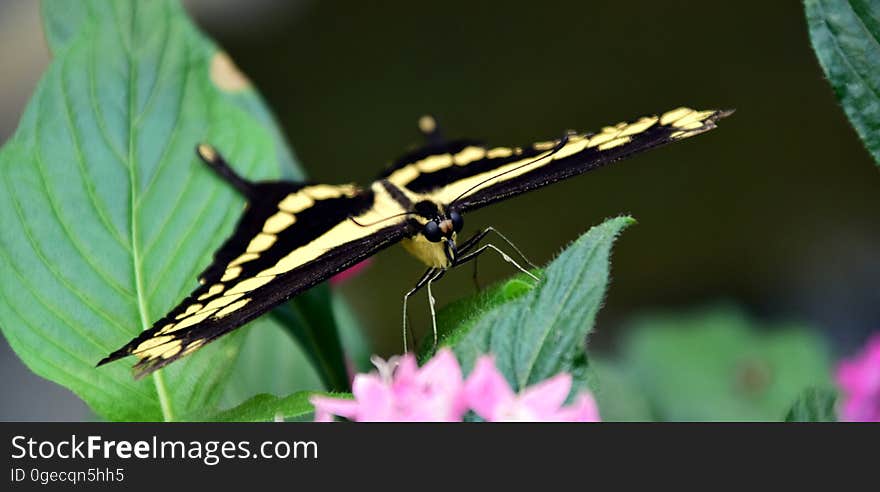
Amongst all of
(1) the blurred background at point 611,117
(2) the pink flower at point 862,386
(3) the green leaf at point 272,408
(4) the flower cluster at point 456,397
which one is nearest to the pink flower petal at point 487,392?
(4) the flower cluster at point 456,397

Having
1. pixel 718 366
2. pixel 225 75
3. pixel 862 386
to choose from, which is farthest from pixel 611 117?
pixel 225 75

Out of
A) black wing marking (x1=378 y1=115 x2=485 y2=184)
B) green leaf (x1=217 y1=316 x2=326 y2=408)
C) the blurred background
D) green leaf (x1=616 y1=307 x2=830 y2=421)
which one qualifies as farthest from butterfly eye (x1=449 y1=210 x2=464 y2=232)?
the blurred background

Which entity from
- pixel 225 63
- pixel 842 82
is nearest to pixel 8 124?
pixel 225 63

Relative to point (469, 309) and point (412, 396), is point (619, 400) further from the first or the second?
point (412, 396)

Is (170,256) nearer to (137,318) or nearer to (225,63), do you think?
(137,318)
